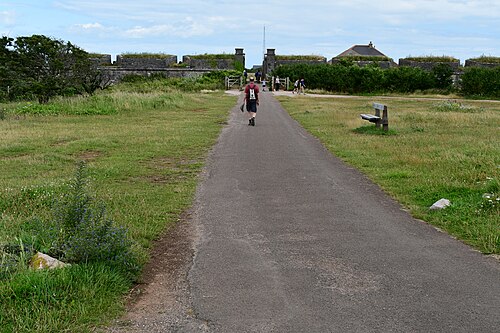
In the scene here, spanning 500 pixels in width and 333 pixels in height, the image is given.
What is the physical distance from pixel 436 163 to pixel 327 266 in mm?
6412

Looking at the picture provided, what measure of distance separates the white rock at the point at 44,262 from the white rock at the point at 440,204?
16.1 ft

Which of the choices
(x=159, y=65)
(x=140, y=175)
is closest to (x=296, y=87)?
(x=159, y=65)

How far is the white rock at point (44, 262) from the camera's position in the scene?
179 inches

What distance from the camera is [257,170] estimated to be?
10.4 m

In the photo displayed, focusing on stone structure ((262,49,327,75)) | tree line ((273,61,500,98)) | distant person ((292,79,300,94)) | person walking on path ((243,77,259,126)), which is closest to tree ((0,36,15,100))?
person walking on path ((243,77,259,126))

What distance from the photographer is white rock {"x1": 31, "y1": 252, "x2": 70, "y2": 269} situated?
4.54 m

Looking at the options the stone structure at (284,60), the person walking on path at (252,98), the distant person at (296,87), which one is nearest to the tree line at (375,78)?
the distant person at (296,87)

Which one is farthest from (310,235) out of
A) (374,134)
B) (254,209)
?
(374,134)

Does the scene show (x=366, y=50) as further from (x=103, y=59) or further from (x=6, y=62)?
(x=6, y=62)

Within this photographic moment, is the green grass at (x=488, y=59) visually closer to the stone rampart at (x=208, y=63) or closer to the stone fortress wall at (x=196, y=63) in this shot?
the stone fortress wall at (x=196, y=63)

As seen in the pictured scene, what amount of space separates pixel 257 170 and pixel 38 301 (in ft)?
21.5

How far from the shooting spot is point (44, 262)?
4.59 m

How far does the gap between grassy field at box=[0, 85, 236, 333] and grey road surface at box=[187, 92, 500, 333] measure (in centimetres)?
67

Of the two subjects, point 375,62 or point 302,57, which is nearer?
point 375,62
